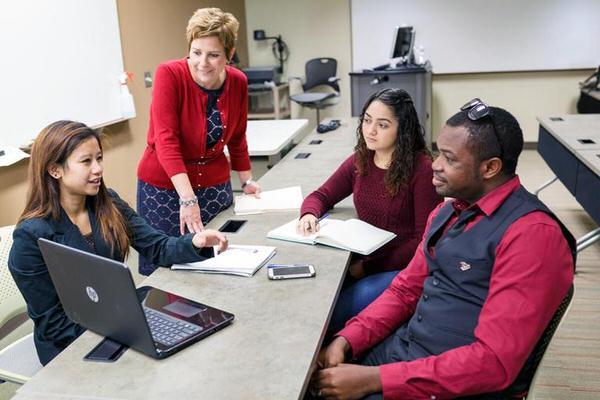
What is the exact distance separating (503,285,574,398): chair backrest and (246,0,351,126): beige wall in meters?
5.92

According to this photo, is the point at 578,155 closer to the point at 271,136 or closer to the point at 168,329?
the point at 271,136

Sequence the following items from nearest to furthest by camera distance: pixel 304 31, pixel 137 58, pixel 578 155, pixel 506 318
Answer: pixel 506 318 → pixel 578 155 → pixel 137 58 → pixel 304 31

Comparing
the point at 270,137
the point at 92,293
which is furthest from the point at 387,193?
the point at 270,137

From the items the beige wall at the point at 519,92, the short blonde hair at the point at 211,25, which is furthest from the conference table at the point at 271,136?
the beige wall at the point at 519,92

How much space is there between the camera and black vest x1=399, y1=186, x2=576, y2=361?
47.6 inches

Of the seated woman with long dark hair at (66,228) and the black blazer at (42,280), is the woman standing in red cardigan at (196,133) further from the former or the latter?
the black blazer at (42,280)

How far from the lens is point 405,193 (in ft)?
6.34

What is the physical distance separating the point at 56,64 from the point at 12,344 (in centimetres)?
225

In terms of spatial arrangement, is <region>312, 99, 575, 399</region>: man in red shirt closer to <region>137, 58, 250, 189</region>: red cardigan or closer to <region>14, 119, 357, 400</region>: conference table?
<region>14, 119, 357, 400</region>: conference table

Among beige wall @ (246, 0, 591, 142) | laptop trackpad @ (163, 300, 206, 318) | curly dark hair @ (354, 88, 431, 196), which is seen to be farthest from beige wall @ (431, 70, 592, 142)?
laptop trackpad @ (163, 300, 206, 318)

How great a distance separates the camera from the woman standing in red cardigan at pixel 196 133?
201 cm

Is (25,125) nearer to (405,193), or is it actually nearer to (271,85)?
(405,193)

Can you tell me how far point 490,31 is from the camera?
20.7 feet

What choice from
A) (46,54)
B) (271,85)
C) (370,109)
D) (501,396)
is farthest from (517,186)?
(271,85)
